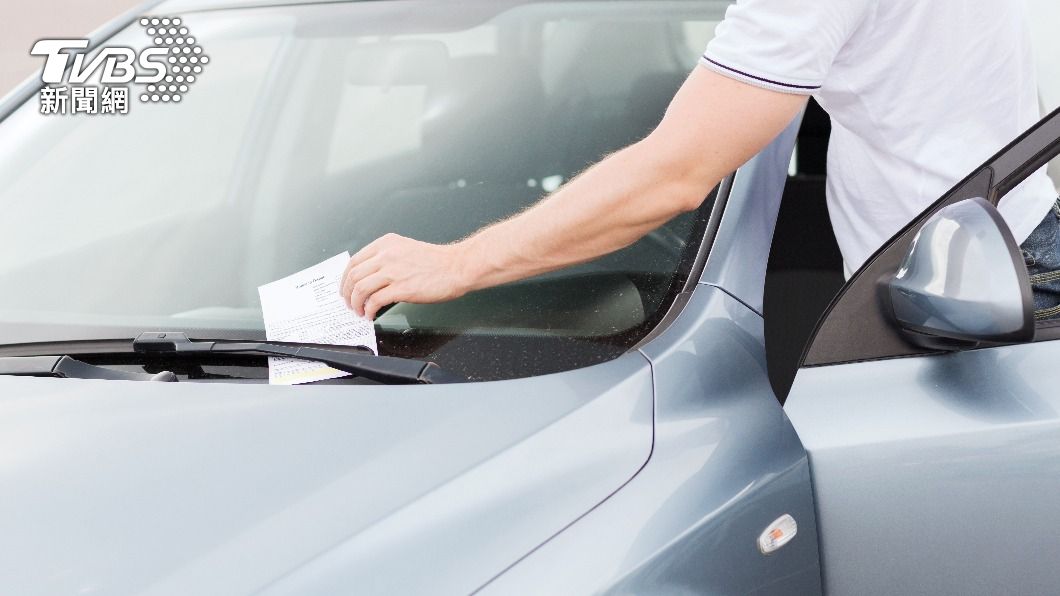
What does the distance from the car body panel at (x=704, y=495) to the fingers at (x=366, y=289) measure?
0.35m

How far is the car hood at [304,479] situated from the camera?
928 mm

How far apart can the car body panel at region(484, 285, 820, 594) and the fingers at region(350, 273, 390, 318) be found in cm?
35

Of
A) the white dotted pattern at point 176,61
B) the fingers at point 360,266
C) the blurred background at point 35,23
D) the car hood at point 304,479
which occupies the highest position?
the blurred background at point 35,23

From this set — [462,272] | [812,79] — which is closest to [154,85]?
[462,272]

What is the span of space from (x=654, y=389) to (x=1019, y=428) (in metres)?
0.40

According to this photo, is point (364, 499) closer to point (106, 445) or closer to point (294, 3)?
point (106, 445)

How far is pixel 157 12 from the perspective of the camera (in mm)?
1965

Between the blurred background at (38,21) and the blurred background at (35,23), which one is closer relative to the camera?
the blurred background at (35,23)

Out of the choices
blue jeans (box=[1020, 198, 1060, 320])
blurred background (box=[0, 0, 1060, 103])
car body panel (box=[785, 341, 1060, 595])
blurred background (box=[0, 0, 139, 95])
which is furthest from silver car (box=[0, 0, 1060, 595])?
blurred background (box=[0, 0, 139, 95])

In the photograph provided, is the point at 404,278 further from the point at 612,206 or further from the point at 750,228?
the point at 750,228

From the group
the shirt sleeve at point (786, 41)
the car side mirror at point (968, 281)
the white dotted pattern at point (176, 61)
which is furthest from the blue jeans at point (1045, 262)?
the white dotted pattern at point (176, 61)

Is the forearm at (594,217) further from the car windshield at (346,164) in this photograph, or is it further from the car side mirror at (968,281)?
the car side mirror at (968,281)

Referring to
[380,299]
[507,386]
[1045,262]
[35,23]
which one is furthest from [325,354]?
[35,23]

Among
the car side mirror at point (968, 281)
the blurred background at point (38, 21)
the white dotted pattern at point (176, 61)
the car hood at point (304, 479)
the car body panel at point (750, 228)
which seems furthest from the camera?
the blurred background at point (38, 21)
